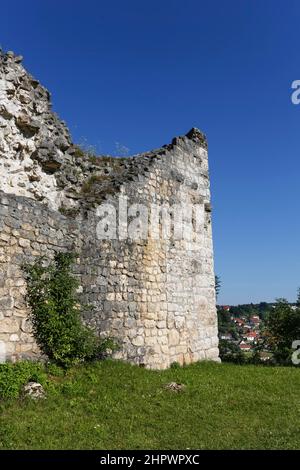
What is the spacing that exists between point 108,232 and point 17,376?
436 centimetres

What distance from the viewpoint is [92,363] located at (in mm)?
9219

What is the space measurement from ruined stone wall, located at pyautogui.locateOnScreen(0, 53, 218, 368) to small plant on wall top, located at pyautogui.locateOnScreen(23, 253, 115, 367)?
201 mm

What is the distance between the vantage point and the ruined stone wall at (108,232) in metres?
8.59

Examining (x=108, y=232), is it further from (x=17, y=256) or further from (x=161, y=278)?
(x=17, y=256)

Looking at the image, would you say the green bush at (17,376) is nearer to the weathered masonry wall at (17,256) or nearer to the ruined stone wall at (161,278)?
the weathered masonry wall at (17,256)

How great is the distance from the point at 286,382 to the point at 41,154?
773 centimetres

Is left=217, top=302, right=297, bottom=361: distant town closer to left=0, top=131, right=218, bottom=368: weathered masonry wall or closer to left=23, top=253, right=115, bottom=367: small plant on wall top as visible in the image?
left=0, top=131, right=218, bottom=368: weathered masonry wall

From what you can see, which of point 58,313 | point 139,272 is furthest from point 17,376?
point 139,272

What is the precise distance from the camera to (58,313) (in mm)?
8719

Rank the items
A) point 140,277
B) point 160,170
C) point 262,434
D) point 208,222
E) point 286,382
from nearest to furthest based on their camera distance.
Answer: point 262,434
point 286,382
point 140,277
point 160,170
point 208,222

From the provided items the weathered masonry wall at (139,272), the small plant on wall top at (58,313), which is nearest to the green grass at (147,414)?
the small plant on wall top at (58,313)

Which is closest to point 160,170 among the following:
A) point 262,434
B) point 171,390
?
point 171,390

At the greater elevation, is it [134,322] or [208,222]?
[208,222]
